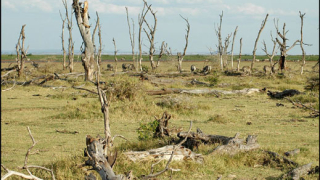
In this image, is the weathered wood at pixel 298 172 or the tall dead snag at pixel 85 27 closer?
the weathered wood at pixel 298 172

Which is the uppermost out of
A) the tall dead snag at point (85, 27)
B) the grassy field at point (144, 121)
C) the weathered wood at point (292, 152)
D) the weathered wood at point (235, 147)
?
the tall dead snag at point (85, 27)

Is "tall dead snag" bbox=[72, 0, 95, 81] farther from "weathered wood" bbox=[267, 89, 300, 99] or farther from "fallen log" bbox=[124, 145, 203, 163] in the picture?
"fallen log" bbox=[124, 145, 203, 163]

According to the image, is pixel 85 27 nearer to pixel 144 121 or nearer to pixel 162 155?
pixel 144 121

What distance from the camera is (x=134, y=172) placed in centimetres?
731

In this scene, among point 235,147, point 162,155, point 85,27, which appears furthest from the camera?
point 85,27

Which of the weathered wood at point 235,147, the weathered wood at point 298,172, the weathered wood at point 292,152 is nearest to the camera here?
the weathered wood at point 298,172

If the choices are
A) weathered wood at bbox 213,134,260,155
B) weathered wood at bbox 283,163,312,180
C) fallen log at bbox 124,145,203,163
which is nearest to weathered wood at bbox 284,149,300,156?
weathered wood at bbox 213,134,260,155

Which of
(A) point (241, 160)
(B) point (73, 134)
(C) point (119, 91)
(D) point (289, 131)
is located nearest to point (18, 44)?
(C) point (119, 91)

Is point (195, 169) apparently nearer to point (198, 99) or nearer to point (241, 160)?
point (241, 160)

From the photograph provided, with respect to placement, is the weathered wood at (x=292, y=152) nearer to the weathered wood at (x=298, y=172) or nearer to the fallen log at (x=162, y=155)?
the weathered wood at (x=298, y=172)

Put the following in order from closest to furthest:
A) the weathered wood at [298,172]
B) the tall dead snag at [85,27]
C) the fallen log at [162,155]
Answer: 1. the weathered wood at [298,172]
2. the fallen log at [162,155]
3. the tall dead snag at [85,27]

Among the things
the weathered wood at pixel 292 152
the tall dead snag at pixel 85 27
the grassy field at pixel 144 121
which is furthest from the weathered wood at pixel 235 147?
the tall dead snag at pixel 85 27

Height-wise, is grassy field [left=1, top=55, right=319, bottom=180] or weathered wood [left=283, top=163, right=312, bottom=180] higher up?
weathered wood [left=283, top=163, right=312, bottom=180]

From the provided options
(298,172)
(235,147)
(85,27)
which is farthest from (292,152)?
(85,27)
